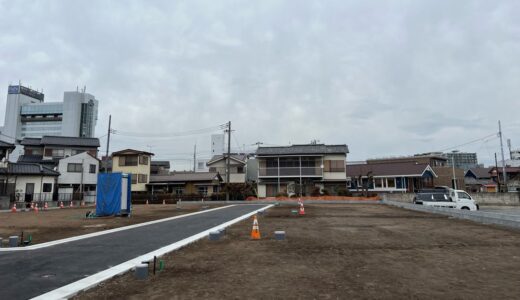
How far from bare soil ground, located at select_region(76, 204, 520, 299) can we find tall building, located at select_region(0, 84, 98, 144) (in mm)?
89853

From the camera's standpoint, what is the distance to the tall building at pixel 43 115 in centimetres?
8700

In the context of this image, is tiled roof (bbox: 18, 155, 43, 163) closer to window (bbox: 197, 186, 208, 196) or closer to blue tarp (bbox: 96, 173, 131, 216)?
window (bbox: 197, 186, 208, 196)

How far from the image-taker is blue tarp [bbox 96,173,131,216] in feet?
63.0

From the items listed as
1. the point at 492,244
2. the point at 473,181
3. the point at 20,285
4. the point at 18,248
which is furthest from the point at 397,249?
the point at 473,181

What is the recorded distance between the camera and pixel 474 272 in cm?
612

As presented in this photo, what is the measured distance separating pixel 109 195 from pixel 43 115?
8531 centimetres

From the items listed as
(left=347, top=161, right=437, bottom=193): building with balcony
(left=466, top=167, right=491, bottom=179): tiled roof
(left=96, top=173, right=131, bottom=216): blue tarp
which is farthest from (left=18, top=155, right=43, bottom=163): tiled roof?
(left=466, top=167, right=491, bottom=179): tiled roof

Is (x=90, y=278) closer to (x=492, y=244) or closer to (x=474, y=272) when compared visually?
(x=474, y=272)

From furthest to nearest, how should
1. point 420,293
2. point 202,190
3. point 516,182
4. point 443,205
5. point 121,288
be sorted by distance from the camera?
point 516,182
point 202,190
point 443,205
point 121,288
point 420,293

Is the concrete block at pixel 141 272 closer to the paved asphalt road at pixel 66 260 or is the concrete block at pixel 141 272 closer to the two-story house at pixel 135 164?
the paved asphalt road at pixel 66 260

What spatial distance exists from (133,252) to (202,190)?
40.7 meters

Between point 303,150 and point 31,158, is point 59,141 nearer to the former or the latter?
point 31,158

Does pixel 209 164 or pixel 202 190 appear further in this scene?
pixel 209 164

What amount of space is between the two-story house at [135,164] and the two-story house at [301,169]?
1666 centimetres
